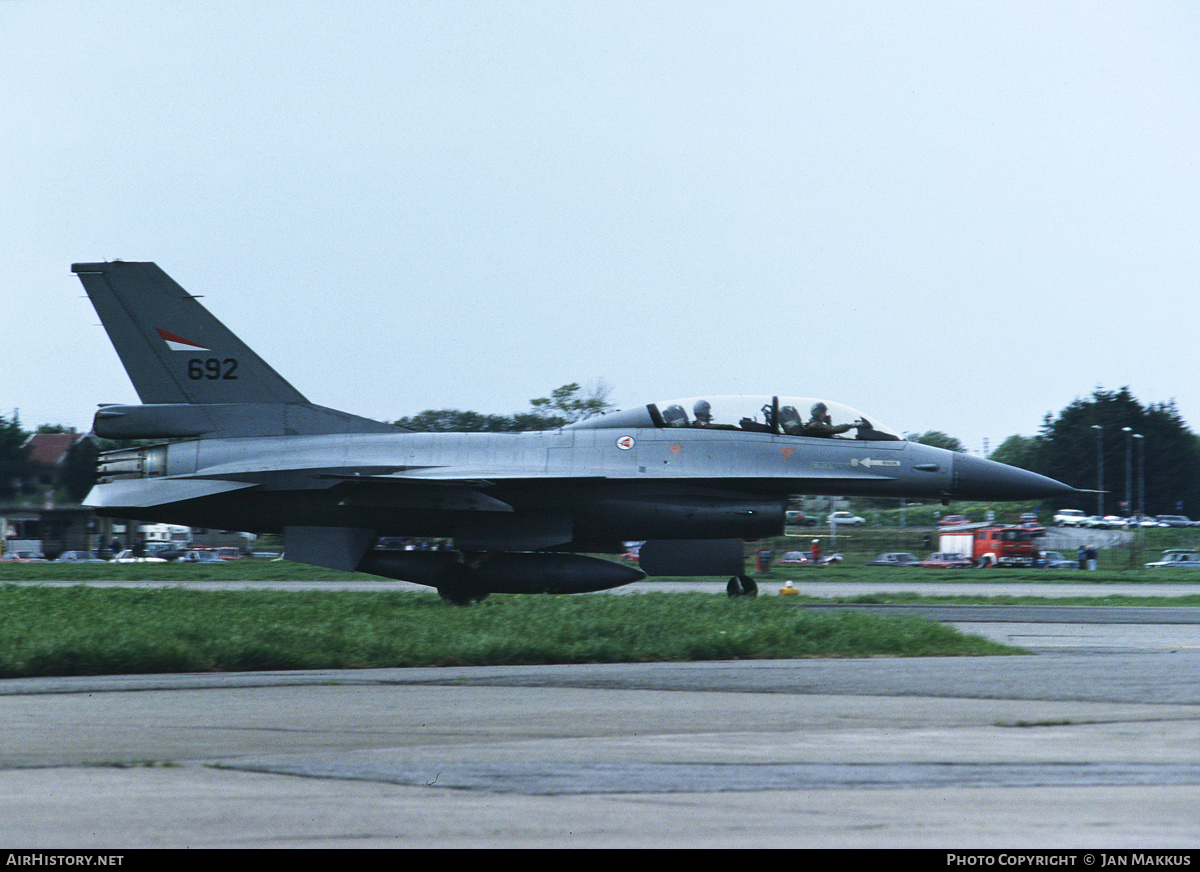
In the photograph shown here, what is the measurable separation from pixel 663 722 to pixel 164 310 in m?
14.5

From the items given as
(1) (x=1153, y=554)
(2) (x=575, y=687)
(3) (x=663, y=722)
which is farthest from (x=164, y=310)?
(1) (x=1153, y=554)

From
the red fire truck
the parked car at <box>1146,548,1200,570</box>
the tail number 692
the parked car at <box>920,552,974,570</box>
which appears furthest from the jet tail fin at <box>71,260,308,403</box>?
the parked car at <box>1146,548,1200,570</box>

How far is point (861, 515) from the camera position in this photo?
89.6 metres

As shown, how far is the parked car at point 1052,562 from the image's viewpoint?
43.2 metres

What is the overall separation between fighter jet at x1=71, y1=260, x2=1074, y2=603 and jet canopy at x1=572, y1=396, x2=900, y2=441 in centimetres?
2

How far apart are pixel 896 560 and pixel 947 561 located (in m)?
2.02

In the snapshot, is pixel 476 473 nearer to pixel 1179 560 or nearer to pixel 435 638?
pixel 435 638

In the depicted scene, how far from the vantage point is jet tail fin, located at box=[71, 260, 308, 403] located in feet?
60.8

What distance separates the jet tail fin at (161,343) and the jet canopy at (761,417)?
642 centimetres

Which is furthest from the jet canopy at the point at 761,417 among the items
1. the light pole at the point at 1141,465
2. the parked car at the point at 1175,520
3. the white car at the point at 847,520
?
the parked car at the point at 1175,520

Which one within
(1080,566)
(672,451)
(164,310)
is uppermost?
(164,310)

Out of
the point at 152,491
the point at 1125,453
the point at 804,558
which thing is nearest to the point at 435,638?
the point at 152,491

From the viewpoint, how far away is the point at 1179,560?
43500 millimetres
